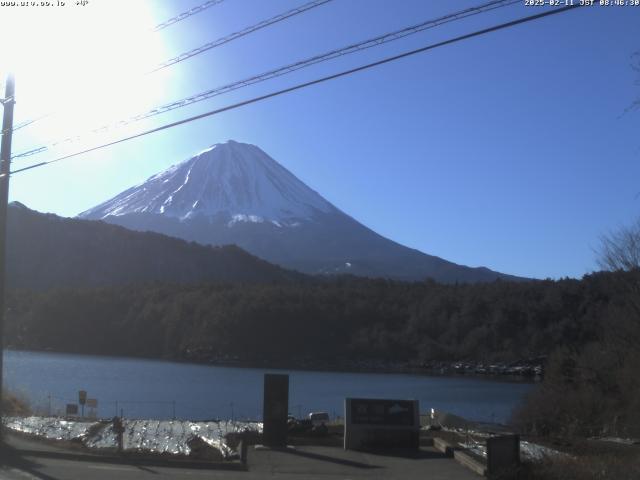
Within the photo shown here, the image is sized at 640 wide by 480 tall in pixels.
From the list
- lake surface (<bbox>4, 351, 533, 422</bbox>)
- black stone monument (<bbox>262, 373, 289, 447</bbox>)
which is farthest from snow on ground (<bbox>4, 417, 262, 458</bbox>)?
lake surface (<bbox>4, 351, 533, 422</bbox>)

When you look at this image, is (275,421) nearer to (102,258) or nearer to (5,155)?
(5,155)

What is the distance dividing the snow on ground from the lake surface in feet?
23.1

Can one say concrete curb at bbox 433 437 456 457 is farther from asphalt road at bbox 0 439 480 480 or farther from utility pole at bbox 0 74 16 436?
utility pole at bbox 0 74 16 436

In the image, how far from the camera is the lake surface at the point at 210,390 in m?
35.7

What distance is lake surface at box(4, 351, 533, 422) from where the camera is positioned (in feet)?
117

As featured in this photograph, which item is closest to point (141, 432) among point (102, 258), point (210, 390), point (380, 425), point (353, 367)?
point (380, 425)

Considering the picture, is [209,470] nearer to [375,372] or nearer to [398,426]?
A: [398,426]

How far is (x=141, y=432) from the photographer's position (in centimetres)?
1912

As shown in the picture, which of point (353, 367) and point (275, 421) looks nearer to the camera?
point (275, 421)

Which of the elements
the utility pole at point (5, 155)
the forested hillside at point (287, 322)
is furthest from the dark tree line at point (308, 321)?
the utility pole at point (5, 155)

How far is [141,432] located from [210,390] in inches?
950

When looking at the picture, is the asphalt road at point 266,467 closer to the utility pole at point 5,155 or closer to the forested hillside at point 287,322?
the utility pole at point 5,155

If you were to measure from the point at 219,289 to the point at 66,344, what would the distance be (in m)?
15.8

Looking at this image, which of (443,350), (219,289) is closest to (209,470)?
(443,350)
